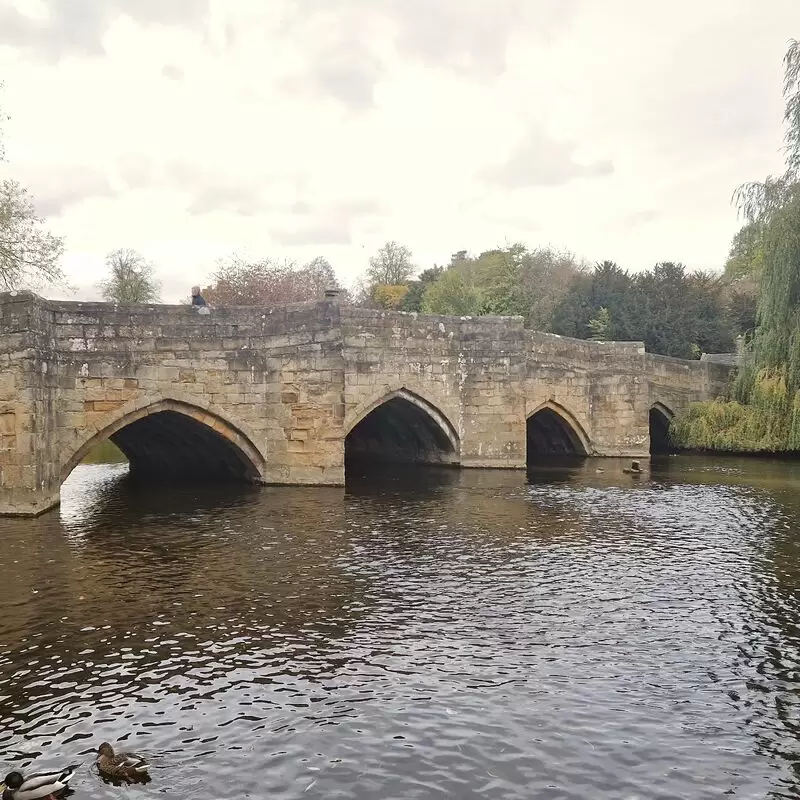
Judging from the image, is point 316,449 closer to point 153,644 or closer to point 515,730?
point 153,644

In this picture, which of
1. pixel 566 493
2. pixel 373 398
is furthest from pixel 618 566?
pixel 373 398

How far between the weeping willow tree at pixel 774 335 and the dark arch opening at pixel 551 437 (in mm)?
3996

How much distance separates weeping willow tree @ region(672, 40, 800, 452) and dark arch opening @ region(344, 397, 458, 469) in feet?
29.7

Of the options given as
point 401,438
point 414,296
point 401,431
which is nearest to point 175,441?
point 401,431

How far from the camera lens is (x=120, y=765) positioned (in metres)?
4.52

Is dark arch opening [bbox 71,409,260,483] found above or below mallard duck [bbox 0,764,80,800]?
above

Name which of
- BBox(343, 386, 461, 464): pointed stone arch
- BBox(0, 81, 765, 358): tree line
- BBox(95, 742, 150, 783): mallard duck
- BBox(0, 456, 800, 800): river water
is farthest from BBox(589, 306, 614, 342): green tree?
Result: BBox(95, 742, 150, 783): mallard duck

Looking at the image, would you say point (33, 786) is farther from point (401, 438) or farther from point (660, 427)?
point (660, 427)

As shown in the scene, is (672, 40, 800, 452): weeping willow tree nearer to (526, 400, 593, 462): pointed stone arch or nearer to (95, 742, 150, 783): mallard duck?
(526, 400, 593, 462): pointed stone arch

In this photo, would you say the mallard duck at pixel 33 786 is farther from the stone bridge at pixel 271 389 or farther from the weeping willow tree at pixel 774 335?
the weeping willow tree at pixel 774 335

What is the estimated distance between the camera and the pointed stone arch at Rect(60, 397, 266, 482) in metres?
13.9

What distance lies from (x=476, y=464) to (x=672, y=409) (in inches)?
380

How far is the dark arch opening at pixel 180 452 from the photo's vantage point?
16625 millimetres

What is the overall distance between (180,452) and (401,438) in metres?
6.08
